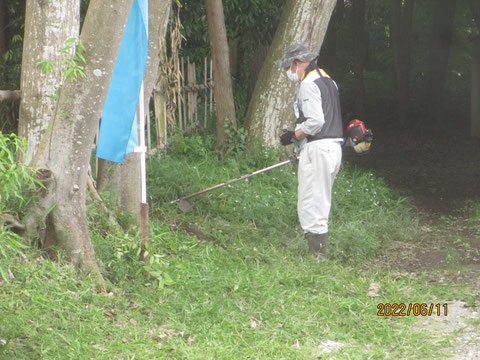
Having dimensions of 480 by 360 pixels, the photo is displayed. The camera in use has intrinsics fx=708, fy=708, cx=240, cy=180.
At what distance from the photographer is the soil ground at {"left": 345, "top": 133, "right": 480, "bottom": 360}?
550cm

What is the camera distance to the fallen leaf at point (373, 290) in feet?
19.6

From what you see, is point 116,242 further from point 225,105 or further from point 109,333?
point 225,105

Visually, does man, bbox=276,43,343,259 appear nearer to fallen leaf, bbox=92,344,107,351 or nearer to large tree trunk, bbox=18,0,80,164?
large tree trunk, bbox=18,0,80,164

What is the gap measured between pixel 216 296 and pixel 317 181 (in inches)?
71.4

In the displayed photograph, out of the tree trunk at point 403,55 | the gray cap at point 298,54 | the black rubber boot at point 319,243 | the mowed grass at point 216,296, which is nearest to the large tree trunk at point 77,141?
Result: the mowed grass at point 216,296

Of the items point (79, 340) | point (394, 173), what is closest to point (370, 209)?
point (394, 173)

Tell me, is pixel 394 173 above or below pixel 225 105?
below

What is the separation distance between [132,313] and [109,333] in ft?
1.28

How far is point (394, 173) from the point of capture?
1238cm

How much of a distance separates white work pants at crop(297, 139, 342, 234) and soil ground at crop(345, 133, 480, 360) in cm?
87

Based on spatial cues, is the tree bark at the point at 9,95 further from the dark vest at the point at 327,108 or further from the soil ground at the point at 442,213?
the soil ground at the point at 442,213

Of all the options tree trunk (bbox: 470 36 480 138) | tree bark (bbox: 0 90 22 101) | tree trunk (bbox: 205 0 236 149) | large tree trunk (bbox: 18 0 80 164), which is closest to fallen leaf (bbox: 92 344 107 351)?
large tree trunk (bbox: 18 0 80 164)

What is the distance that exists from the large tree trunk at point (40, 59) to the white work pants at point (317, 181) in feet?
8.14
